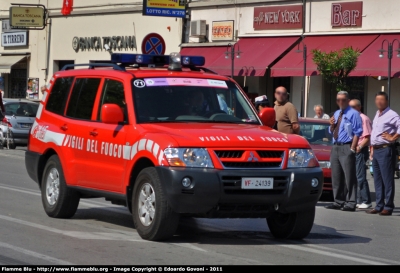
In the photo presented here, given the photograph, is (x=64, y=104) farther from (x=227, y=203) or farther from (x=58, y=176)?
(x=227, y=203)

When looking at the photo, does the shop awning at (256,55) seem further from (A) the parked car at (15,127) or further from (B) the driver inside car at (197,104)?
(B) the driver inside car at (197,104)

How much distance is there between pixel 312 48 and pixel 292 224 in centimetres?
1817

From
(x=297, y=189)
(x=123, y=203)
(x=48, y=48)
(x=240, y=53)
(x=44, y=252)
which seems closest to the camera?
(x=44, y=252)

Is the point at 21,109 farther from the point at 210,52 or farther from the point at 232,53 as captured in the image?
the point at 210,52

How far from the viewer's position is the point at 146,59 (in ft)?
34.7

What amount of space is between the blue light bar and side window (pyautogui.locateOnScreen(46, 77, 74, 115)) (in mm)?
887

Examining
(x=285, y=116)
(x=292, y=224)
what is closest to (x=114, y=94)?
(x=292, y=224)

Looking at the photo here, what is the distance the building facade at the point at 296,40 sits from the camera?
83.4 feet

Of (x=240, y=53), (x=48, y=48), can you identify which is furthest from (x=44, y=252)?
(x=48, y=48)

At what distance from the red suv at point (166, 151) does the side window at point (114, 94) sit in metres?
0.01

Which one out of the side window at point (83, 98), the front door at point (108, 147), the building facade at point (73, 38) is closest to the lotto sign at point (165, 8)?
the building facade at point (73, 38)

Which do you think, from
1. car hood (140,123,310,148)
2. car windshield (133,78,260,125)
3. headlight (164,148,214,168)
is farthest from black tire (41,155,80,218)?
headlight (164,148,214,168)

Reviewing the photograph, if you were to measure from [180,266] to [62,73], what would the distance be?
4.65 meters

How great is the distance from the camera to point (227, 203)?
27.9ft
